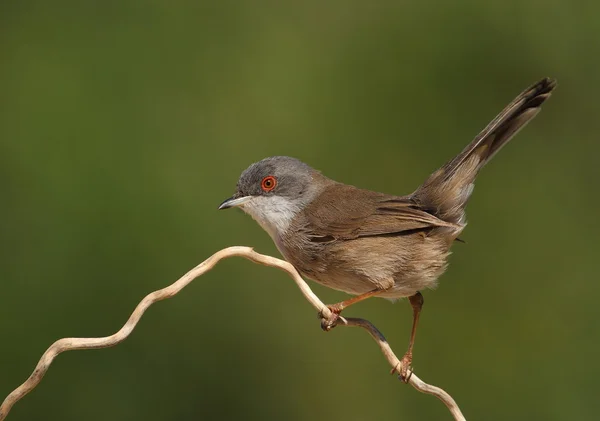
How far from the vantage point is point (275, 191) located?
397 cm

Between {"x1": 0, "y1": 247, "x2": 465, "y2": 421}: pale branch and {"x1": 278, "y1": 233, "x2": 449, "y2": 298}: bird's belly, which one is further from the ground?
{"x1": 0, "y1": 247, "x2": 465, "y2": 421}: pale branch

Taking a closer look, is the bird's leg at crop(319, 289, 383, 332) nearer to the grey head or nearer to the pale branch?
the pale branch

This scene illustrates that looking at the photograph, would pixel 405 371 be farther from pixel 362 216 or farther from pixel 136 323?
pixel 136 323

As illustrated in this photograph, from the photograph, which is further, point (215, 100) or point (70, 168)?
point (215, 100)

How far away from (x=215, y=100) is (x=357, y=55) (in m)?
1.53

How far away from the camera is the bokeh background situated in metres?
5.66

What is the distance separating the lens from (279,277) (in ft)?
21.1

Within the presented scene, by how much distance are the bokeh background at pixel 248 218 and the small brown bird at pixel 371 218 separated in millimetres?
2060

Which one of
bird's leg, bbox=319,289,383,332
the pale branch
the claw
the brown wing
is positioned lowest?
the claw

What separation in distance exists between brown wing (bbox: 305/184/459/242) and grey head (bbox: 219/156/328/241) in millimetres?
94

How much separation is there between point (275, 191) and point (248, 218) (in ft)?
8.22

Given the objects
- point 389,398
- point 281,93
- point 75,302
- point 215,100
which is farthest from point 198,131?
point 389,398

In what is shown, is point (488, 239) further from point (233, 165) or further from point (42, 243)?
point (42, 243)

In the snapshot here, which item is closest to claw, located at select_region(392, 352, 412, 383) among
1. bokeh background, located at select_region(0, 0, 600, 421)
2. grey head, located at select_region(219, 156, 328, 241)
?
grey head, located at select_region(219, 156, 328, 241)
